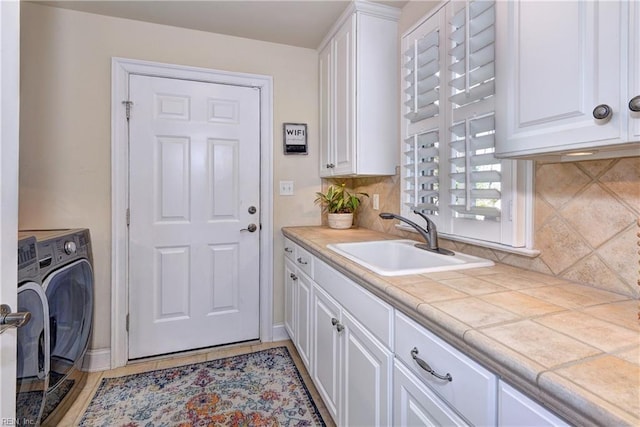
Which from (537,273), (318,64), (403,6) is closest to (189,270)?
(318,64)

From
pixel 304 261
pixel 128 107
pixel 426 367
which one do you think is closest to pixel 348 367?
pixel 426 367

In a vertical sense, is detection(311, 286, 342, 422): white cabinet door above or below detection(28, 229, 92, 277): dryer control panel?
below

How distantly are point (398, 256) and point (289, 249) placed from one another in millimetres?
866

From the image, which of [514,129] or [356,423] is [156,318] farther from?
Answer: [514,129]

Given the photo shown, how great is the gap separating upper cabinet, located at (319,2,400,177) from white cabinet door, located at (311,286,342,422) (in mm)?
834

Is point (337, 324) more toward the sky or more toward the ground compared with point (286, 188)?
more toward the ground

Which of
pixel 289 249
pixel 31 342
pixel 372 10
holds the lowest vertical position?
pixel 31 342

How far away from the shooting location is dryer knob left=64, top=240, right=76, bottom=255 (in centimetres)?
170

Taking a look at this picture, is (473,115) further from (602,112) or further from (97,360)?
(97,360)

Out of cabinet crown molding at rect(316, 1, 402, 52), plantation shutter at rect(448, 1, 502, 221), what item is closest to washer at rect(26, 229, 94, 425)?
plantation shutter at rect(448, 1, 502, 221)

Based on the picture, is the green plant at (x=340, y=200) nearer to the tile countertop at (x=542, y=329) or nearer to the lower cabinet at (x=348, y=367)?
the lower cabinet at (x=348, y=367)

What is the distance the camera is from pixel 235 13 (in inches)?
80.4

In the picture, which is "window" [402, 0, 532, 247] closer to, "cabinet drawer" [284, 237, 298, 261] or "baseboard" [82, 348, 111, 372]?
"cabinet drawer" [284, 237, 298, 261]

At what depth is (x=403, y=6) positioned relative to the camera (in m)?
1.90
